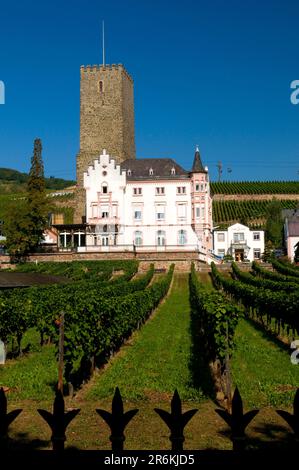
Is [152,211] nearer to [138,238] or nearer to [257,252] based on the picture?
[138,238]

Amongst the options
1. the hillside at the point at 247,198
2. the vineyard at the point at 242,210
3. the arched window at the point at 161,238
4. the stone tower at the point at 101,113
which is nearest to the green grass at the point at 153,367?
the arched window at the point at 161,238

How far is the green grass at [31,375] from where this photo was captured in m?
13.5

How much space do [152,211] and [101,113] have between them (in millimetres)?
21727

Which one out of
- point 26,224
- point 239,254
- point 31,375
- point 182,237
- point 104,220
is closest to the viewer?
point 31,375

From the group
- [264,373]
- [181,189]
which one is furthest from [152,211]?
[264,373]

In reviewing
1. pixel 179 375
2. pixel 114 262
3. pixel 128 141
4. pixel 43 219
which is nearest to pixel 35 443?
pixel 179 375

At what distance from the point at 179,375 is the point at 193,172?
191 feet

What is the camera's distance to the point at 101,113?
84375 mm

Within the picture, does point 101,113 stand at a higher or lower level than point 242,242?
higher

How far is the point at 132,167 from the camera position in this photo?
75312 millimetres

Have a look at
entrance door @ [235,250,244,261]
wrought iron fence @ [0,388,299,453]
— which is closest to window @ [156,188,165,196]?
entrance door @ [235,250,244,261]
